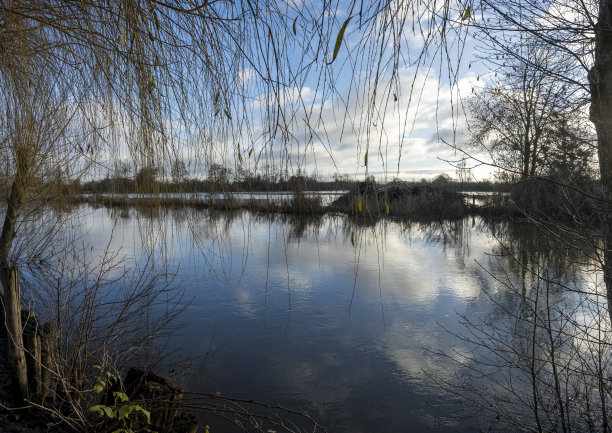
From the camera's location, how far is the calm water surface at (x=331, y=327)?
312 centimetres

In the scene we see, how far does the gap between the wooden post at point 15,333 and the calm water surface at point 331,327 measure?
0.73m

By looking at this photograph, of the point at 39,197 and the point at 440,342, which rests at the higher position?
the point at 39,197

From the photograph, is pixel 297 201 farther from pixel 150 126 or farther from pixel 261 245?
pixel 261 245

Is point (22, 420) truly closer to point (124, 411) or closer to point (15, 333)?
point (15, 333)

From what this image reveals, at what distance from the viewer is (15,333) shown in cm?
276

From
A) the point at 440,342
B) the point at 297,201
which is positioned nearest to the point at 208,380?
the point at 440,342

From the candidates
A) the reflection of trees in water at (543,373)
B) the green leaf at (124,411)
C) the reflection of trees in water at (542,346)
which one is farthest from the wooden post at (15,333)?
the reflection of trees in water at (542,346)

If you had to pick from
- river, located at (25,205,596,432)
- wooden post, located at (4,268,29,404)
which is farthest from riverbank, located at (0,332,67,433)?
river, located at (25,205,596,432)

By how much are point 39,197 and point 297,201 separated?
6.28 m

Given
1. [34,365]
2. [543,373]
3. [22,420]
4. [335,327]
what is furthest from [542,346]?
[34,365]

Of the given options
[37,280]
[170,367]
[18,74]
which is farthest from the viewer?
[37,280]

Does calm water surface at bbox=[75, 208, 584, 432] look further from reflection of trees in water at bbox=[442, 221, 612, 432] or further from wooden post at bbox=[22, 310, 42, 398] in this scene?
wooden post at bbox=[22, 310, 42, 398]

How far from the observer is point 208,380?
3.67 meters

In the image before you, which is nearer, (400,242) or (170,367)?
(170,367)
